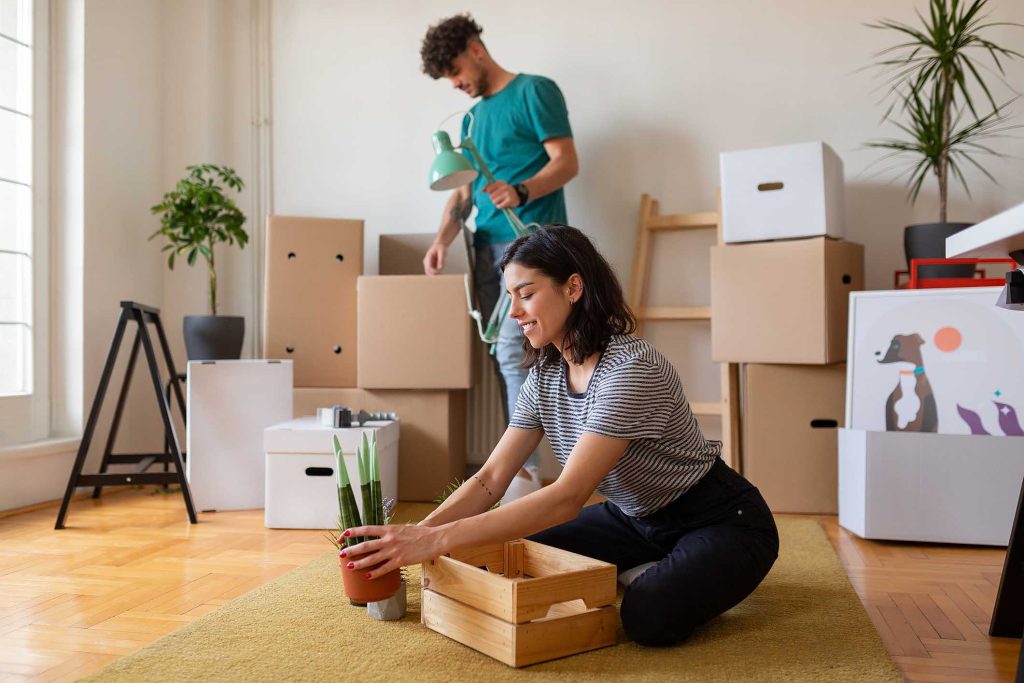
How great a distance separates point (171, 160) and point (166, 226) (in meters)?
0.65

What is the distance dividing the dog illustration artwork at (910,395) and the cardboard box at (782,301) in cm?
27

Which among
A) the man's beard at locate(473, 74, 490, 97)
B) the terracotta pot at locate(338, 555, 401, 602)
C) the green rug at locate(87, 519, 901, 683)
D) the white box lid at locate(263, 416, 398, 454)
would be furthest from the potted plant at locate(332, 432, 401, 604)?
the man's beard at locate(473, 74, 490, 97)

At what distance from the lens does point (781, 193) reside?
2975 mm

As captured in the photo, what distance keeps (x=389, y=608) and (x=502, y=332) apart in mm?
1320

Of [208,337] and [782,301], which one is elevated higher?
[782,301]

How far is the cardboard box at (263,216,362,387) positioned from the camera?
3.35 meters

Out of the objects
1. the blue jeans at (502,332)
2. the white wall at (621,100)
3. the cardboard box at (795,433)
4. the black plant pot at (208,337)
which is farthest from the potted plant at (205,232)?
the cardboard box at (795,433)

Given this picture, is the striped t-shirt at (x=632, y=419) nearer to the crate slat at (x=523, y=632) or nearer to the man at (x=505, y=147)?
the crate slat at (x=523, y=632)

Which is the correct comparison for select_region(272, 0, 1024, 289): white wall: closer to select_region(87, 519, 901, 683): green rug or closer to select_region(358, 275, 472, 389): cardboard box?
select_region(358, 275, 472, 389): cardboard box

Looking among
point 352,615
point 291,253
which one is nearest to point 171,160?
point 291,253

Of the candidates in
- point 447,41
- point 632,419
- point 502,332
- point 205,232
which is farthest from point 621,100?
point 632,419

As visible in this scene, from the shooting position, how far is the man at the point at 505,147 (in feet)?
9.78

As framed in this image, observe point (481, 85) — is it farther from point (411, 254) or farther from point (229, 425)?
point (229, 425)

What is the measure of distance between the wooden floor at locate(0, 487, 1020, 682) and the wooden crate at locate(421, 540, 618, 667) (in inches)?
20.6
